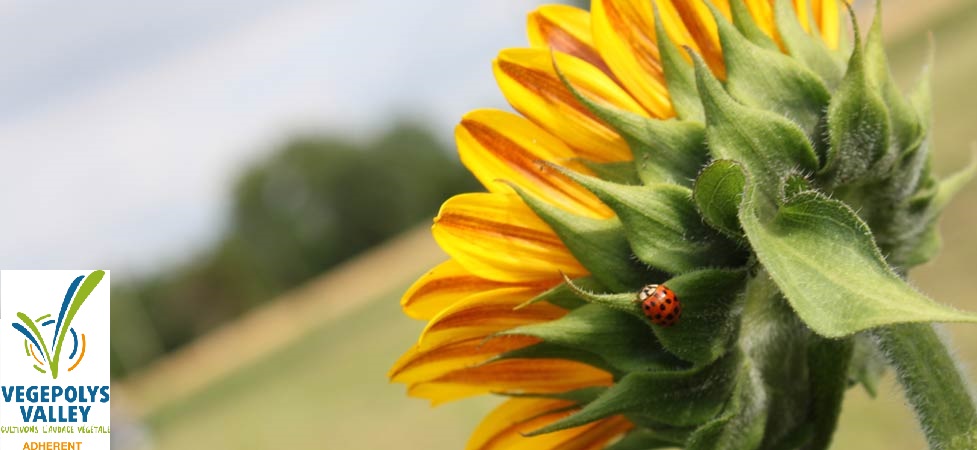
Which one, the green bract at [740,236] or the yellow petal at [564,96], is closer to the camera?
the green bract at [740,236]

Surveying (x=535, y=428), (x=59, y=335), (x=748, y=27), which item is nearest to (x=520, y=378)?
(x=535, y=428)

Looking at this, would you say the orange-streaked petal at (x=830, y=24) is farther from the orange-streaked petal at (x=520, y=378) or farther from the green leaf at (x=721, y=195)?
the orange-streaked petal at (x=520, y=378)

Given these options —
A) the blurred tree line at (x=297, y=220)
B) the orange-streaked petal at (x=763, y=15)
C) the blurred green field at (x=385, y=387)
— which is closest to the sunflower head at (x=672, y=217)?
the orange-streaked petal at (x=763, y=15)

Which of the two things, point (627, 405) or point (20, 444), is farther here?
point (20, 444)

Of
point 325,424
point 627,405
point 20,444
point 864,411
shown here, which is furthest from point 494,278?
point 325,424

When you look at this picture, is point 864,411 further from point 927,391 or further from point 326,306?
point 326,306

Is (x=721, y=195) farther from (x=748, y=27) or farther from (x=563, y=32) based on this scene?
(x=563, y=32)

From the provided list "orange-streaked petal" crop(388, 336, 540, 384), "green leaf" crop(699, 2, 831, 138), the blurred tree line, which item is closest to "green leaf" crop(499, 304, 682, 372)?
"orange-streaked petal" crop(388, 336, 540, 384)
